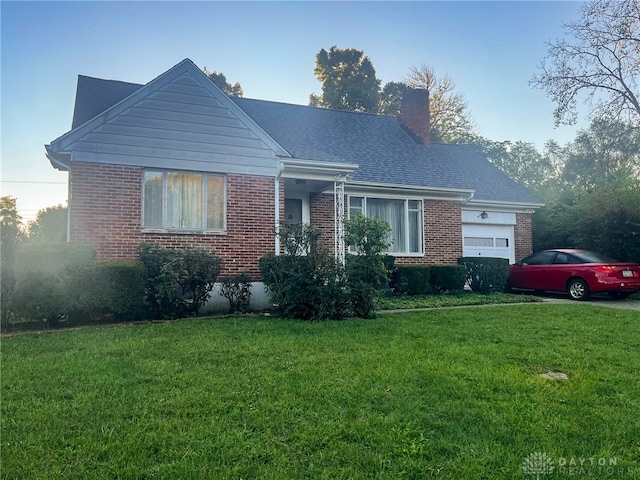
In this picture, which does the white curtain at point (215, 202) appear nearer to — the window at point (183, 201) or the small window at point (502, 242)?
the window at point (183, 201)

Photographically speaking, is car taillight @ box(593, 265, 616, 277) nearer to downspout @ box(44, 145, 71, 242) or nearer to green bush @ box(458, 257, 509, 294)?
green bush @ box(458, 257, 509, 294)

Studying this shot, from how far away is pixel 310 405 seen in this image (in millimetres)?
3367

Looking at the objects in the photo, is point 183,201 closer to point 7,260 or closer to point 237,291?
point 237,291

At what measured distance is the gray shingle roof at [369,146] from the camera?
12.2 metres

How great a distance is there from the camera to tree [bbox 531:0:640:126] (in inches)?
643

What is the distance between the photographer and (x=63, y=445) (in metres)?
2.71

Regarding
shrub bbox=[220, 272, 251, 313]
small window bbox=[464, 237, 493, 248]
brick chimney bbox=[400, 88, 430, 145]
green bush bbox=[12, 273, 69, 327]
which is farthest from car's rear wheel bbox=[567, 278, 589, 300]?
green bush bbox=[12, 273, 69, 327]

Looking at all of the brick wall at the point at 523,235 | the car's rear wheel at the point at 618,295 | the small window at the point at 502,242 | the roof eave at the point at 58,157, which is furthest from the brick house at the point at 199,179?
the car's rear wheel at the point at 618,295

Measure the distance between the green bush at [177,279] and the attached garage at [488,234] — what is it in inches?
378

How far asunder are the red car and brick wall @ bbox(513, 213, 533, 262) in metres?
2.51

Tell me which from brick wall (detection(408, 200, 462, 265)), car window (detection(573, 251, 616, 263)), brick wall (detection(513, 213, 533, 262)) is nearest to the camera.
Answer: car window (detection(573, 251, 616, 263))

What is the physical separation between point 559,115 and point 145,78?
16.9 meters

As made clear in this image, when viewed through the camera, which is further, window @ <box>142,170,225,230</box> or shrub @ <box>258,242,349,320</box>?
window @ <box>142,170,225,230</box>

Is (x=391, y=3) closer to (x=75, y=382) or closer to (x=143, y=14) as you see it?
(x=143, y=14)
